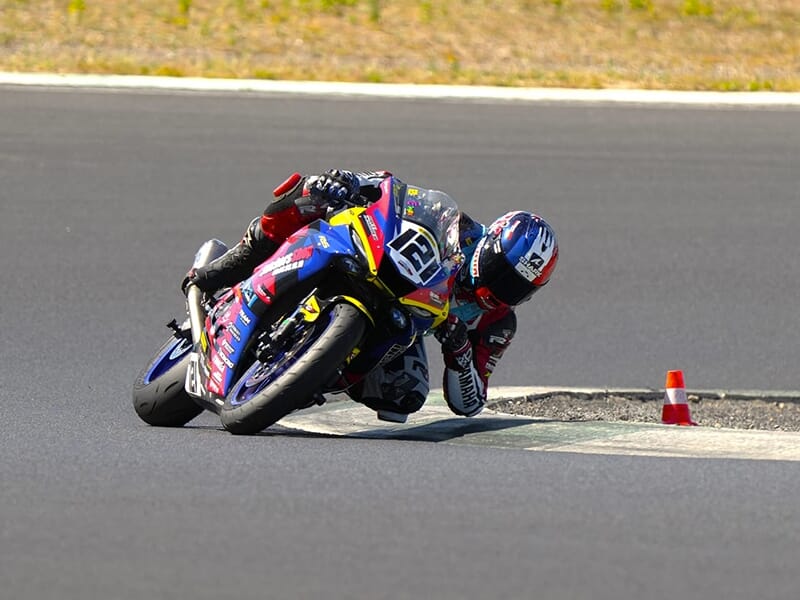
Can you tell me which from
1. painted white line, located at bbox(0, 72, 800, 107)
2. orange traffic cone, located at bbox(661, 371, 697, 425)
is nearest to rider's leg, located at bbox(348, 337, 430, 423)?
orange traffic cone, located at bbox(661, 371, 697, 425)

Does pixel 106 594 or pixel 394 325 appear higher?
pixel 394 325

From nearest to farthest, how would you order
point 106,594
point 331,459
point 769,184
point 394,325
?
point 106,594
point 331,459
point 394,325
point 769,184

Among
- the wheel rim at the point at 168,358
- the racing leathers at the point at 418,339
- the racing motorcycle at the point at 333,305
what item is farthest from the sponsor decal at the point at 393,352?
the wheel rim at the point at 168,358

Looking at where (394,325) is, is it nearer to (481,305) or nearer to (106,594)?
(481,305)

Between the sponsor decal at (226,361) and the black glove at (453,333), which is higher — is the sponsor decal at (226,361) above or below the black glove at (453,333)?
below

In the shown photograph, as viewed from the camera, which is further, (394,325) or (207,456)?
(394,325)

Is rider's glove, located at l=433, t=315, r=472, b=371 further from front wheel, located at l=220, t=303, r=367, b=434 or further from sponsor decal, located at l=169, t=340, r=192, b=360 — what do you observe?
sponsor decal, located at l=169, t=340, r=192, b=360

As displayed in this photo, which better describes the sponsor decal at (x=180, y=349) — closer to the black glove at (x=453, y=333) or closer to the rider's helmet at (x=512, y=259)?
the black glove at (x=453, y=333)

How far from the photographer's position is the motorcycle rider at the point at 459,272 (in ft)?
24.0

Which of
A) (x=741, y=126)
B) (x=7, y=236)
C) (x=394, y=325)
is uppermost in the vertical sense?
(x=741, y=126)

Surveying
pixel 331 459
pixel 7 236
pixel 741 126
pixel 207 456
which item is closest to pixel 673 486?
pixel 331 459

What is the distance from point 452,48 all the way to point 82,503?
16820 millimetres

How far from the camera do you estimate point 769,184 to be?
580 inches

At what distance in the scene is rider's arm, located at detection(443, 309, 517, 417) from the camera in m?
7.54
